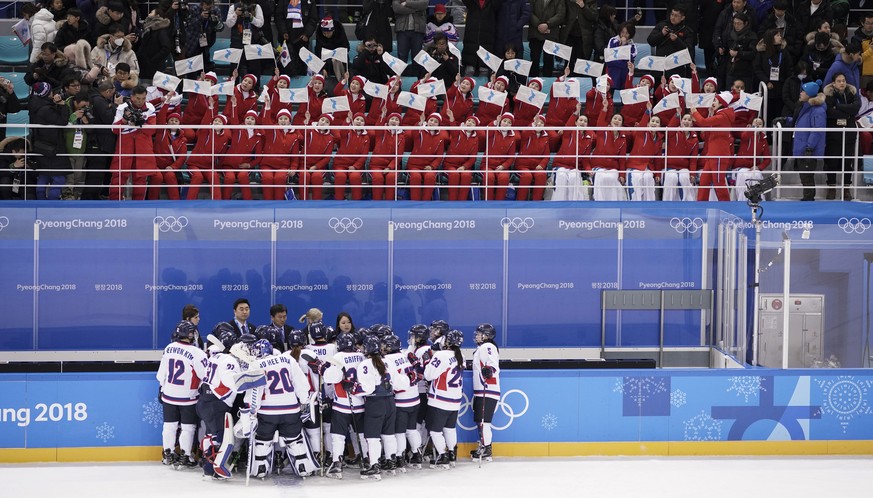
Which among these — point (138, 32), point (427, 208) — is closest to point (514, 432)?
point (427, 208)

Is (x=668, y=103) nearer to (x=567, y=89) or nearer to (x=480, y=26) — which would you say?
(x=567, y=89)

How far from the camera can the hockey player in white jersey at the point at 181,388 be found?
13398mm

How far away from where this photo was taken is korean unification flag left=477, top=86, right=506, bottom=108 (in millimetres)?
17500

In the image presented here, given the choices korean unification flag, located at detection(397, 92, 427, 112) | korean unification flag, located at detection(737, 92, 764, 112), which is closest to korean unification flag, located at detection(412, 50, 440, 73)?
korean unification flag, located at detection(397, 92, 427, 112)

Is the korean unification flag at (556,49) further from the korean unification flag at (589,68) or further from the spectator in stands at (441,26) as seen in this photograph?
the spectator in stands at (441,26)

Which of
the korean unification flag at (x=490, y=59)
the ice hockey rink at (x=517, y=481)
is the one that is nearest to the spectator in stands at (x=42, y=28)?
the korean unification flag at (x=490, y=59)

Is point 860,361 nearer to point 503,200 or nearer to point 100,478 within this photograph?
point 503,200

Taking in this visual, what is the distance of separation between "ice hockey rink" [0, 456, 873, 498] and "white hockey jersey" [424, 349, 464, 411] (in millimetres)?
743

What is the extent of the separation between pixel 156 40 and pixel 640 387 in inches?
362

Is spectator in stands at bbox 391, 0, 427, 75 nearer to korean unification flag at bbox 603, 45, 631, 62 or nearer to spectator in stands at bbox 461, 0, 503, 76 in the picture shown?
spectator in stands at bbox 461, 0, 503, 76

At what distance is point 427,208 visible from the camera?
16.7 metres

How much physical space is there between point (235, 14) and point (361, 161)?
3.69 meters

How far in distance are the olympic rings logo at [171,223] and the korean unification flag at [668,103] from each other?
6427 mm

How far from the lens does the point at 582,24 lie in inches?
770
